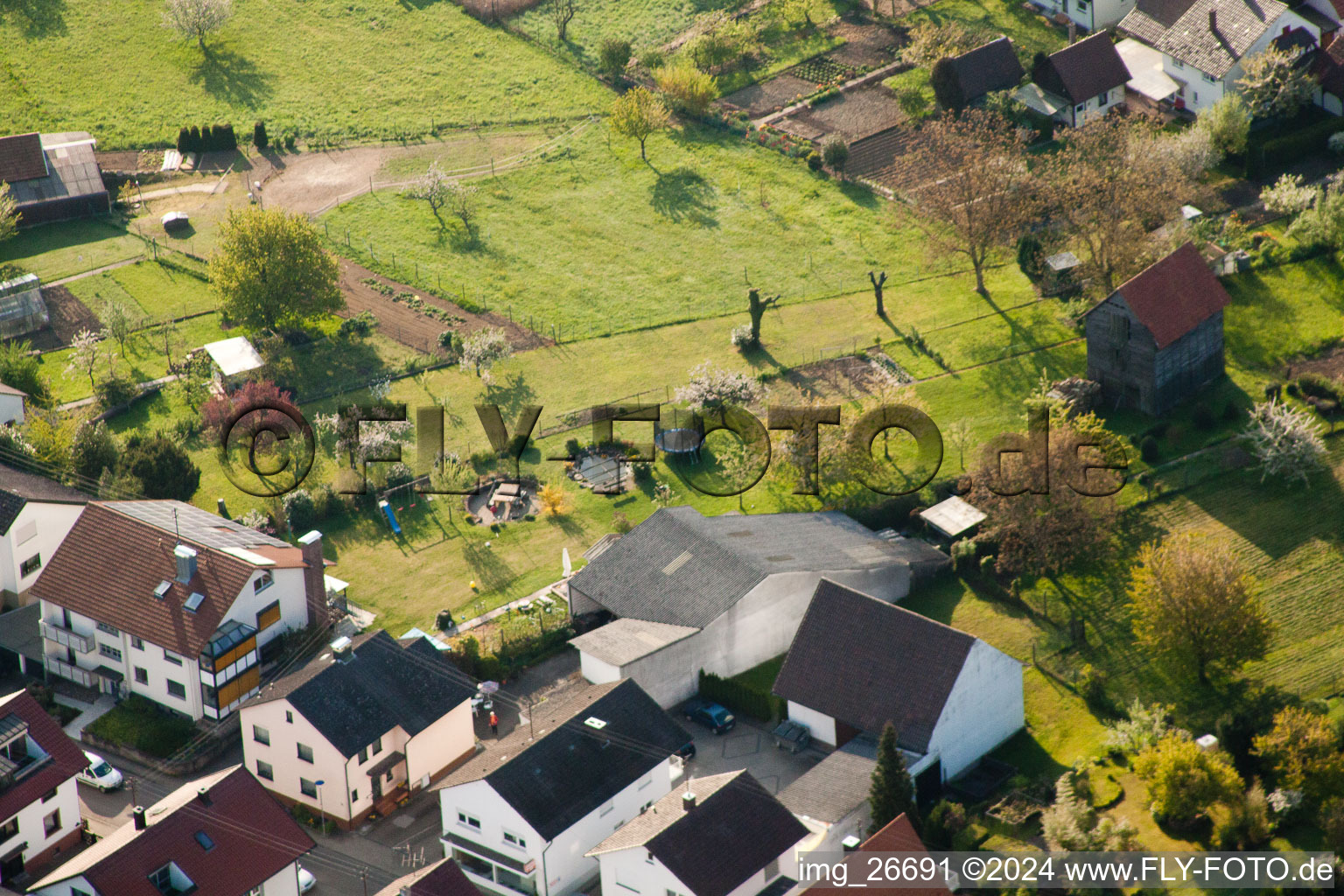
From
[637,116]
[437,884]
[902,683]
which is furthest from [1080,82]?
[437,884]

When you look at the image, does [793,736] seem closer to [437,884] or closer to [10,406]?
[437,884]

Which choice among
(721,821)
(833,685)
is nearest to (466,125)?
(833,685)

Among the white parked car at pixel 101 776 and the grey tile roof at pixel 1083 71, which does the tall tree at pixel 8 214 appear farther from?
the grey tile roof at pixel 1083 71

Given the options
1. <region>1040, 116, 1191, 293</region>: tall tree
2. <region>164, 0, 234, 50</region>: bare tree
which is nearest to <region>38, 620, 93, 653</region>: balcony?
<region>1040, 116, 1191, 293</region>: tall tree

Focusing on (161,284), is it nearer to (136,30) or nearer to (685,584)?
(136,30)

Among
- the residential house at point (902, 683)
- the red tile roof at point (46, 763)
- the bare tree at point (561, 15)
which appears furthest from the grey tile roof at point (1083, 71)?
the red tile roof at point (46, 763)

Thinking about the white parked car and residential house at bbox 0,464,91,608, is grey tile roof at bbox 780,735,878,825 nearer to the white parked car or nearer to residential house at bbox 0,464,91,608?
the white parked car
